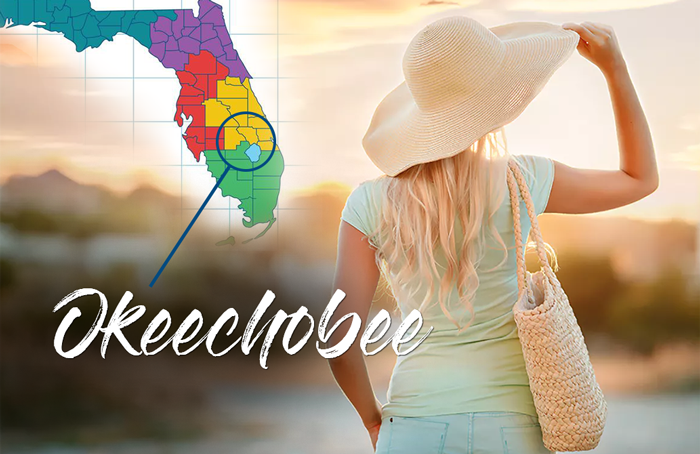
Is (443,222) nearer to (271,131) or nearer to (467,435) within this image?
(467,435)

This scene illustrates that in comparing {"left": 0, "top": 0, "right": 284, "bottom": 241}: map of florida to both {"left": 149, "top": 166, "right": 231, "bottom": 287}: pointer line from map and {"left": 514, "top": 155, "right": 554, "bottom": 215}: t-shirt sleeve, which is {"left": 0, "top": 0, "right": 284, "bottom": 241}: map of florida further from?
{"left": 514, "top": 155, "right": 554, "bottom": 215}: t-shirt sleeve

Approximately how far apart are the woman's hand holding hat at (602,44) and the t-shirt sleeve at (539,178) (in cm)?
18

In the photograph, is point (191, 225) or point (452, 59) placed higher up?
point (452, 59)

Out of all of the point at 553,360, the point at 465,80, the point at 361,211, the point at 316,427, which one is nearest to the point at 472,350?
the point at 553,360

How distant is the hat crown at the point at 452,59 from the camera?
2.93 feet

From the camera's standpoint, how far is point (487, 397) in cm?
87

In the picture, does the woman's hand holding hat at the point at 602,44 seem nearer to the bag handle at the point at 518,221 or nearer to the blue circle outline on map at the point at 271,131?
the bag handle at the point at 518,221

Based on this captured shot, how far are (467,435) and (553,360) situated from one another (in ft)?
0.47

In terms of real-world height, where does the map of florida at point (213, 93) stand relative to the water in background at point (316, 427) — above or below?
above

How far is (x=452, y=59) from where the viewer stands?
0.89m

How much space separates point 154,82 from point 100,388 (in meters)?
1.64

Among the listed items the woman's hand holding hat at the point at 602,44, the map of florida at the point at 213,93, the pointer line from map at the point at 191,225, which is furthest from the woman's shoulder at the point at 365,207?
the pointer line from map at the point at 191,225

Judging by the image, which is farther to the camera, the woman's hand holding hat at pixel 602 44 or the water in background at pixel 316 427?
the water in background at pixel 316 427

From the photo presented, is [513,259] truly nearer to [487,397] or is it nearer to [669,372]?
[487,397]
